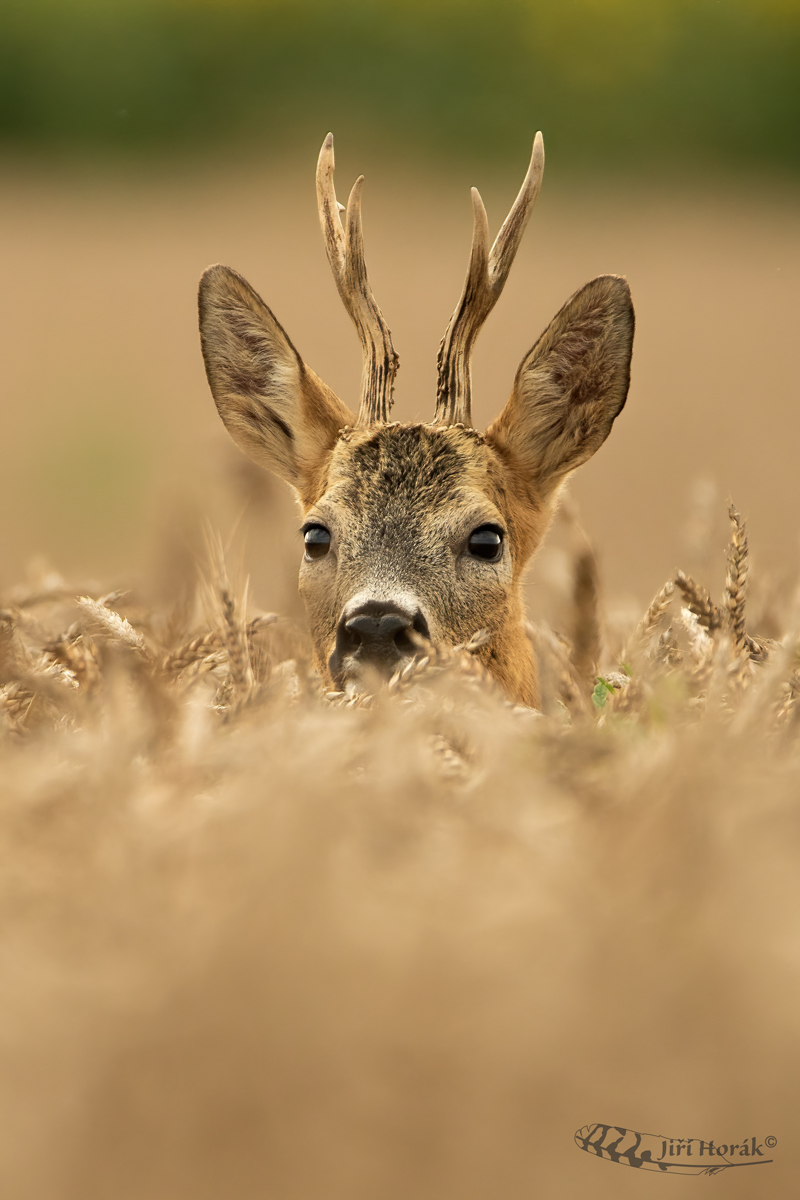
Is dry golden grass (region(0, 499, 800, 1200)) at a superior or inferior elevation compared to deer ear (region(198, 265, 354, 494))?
inferior

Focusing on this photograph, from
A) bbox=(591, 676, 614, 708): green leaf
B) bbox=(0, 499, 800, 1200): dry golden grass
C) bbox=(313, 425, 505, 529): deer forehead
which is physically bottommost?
bbox=(0, 499, 800, 1200): dry golden grass

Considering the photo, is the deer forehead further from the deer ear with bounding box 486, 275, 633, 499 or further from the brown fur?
the deer ear with bounding box 486, 275, 633, 499

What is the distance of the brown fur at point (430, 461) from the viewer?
2.79 m

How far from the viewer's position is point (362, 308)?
3.12 meters

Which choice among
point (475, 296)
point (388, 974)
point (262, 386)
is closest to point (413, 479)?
point (475, 296)

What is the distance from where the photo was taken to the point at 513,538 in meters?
3.06

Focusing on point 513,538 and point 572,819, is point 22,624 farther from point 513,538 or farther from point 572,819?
point 513,538

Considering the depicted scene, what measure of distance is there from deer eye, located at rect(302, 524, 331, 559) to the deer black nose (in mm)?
521

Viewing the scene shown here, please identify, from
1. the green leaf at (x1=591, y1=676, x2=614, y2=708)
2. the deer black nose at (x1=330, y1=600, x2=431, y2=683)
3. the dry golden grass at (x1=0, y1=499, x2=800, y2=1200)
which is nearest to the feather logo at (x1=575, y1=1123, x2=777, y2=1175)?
the dry golden grass at (x1=0, y1=499, x2=800, y2=1200)

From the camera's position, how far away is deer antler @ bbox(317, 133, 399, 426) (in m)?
3.11

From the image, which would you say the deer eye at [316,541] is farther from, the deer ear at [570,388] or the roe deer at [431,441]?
the deer ear at [570,388]

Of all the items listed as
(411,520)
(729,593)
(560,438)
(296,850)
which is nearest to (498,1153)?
(296,850)

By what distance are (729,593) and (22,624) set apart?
121cm

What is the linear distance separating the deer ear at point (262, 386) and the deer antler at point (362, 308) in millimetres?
134
